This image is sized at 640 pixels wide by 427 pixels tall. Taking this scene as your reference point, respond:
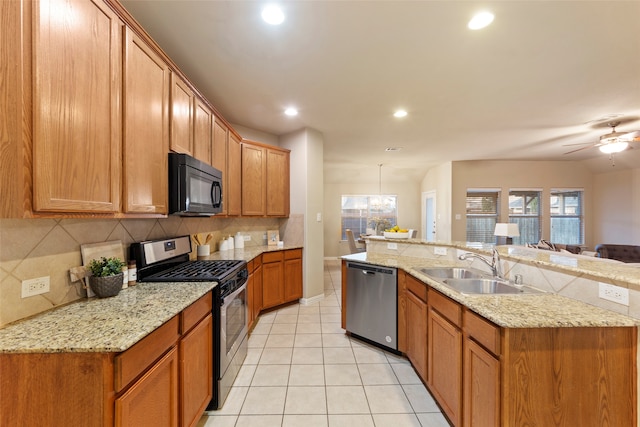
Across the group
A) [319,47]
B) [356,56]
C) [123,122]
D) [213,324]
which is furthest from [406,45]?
[213,324]

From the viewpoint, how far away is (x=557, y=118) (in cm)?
339

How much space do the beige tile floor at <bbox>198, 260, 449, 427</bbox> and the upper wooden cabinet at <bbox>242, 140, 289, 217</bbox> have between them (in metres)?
1.63

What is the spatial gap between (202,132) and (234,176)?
901mm

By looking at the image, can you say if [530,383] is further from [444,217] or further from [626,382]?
[444,217]

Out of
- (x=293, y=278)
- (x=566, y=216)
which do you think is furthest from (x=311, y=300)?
(x=566, y=216)

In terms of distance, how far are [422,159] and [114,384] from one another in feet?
20.9

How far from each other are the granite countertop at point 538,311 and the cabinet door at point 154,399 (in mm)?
1607

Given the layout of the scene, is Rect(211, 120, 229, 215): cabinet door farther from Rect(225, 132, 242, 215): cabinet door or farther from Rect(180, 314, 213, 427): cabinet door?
Rect(180, 314, 213, 427): cabinet door

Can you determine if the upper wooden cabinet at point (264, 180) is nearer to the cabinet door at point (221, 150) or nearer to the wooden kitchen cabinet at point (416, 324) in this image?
the cabinet door at point (221, 150)

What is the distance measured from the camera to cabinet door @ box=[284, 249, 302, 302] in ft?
11.6

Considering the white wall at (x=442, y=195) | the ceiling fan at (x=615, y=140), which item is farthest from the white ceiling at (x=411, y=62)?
the white wall at (x=442, y=195)

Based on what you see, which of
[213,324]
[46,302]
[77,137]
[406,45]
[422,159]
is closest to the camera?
[77,137]

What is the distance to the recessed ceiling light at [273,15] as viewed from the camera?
1.59m

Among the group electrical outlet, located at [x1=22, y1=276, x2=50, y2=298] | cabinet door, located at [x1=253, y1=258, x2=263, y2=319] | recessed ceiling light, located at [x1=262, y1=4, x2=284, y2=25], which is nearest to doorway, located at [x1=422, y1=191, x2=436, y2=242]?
cabinet door, located at [x1=253, y1=258, x2=263, y2=319]
